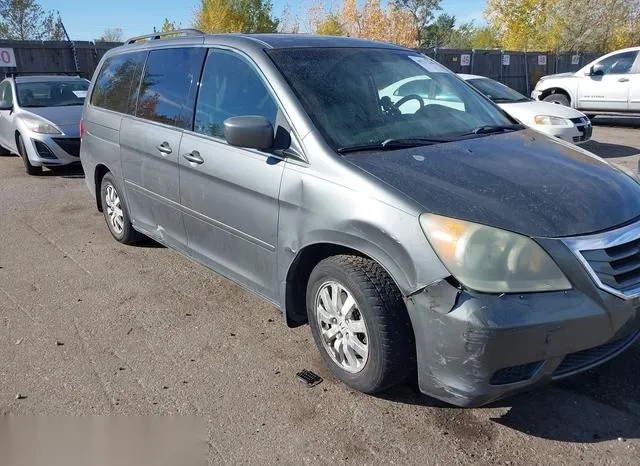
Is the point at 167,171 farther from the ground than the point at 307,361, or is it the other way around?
the point at 167,171

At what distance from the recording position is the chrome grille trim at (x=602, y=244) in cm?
243

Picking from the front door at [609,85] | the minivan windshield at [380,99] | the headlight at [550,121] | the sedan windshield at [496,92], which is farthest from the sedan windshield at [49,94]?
the front door at [609,85]

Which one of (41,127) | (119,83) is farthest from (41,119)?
(119,83)

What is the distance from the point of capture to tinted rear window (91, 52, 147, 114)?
4.74 m

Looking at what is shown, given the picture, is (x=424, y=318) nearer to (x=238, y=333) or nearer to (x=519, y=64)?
(x=238, y=333)

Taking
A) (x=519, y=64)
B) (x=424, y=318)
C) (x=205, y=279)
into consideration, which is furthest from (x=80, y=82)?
(x=519, y=64)

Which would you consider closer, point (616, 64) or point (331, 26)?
point (616, 64)

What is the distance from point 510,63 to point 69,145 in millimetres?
19125

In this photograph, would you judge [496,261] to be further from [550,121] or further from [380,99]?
[550,121]

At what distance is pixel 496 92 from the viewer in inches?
436

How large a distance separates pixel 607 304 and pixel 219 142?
7.78ft

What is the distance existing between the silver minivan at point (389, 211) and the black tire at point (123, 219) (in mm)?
737

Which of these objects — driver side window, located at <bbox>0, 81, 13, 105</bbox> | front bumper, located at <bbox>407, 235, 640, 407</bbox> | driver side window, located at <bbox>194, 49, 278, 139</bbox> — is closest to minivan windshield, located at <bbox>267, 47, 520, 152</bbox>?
driver side window, located at <bbox>194, 49, 278, 139</bbox>

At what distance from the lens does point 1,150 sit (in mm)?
11125
